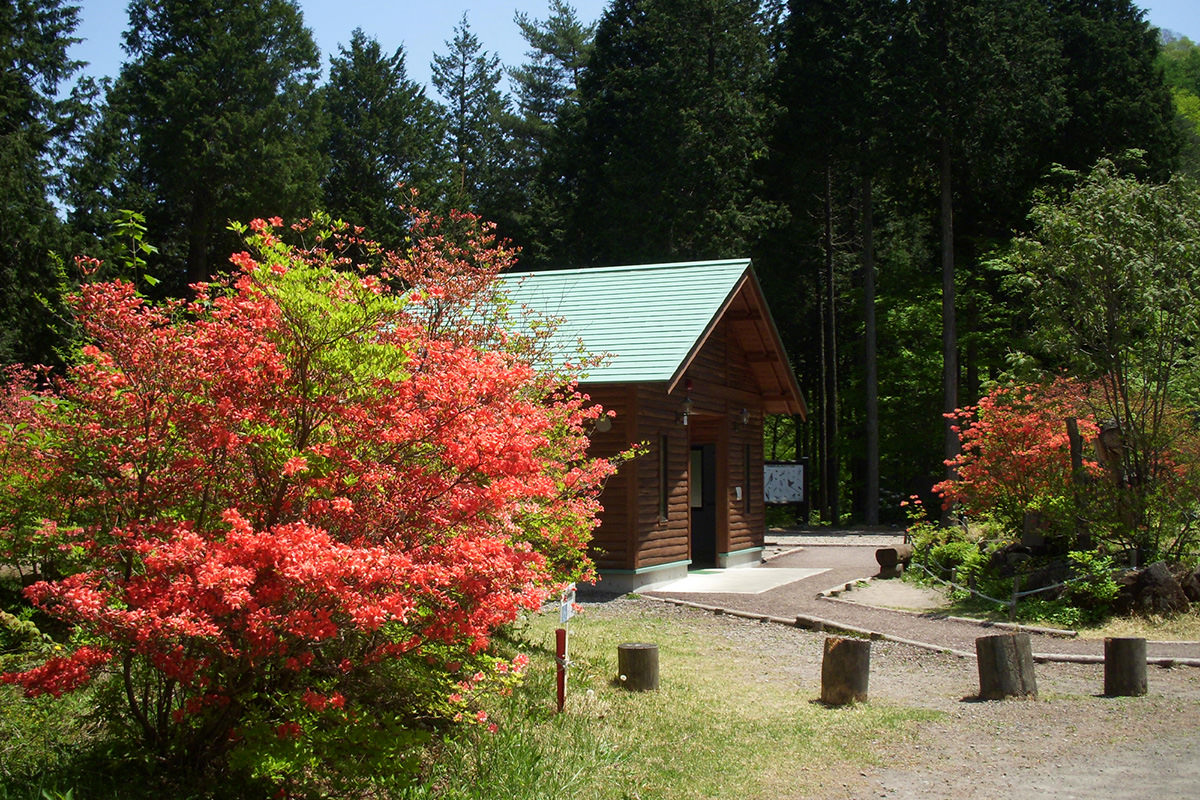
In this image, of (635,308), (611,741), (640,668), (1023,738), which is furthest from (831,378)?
(611,741)

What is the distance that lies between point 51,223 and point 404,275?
66.7 feet

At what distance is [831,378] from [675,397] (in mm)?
22033

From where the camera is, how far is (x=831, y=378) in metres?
37.6

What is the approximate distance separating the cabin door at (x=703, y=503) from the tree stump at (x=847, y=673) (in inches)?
427

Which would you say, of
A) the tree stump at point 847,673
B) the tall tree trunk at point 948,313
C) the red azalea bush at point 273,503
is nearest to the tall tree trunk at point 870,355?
the tall tree trunk at point 948,313

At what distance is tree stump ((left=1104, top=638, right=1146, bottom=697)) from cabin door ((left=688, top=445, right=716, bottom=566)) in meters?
11.0

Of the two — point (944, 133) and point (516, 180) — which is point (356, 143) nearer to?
point (516, 180)

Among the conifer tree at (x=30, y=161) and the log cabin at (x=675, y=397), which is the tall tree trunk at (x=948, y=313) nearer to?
the log cabin at (x=675, y=397)

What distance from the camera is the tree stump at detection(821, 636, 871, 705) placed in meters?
8.38

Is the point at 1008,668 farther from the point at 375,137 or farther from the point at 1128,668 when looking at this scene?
the point at 375,137

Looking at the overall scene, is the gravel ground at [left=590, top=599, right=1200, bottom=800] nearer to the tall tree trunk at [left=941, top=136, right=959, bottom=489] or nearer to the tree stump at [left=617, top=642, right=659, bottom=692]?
the tree stump at [left=617, top=642, right=659, bottom=692]

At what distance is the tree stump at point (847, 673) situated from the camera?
8.38 metres

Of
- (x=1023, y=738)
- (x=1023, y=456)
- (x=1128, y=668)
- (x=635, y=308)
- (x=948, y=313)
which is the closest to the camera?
(x=1023, y=738)

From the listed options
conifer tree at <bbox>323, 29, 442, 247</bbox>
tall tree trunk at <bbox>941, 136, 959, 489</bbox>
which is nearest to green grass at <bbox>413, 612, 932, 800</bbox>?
tall tree trunk at <bbox>941, 136, 959, 489</bbox>
